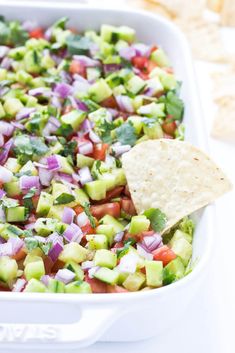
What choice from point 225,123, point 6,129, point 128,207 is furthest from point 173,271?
point 225,123

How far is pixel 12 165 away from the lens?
220cm

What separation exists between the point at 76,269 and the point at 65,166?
1.38ft

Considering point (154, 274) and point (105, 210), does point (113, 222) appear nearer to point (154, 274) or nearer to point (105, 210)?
point (105, 210)

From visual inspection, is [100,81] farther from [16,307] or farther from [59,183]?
[16,307]

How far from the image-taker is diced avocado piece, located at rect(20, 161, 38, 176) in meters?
2.17

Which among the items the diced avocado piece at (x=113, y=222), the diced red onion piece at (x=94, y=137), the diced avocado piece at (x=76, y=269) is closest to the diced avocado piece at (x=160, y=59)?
the diced red onion piece at (x=94, y=137)

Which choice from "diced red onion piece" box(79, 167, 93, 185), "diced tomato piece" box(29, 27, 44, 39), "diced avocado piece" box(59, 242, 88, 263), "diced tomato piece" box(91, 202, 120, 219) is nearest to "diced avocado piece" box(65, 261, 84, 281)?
"diced avocado piece" box(59, 242, 88, 263)

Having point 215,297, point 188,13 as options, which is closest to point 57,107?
point 215,297

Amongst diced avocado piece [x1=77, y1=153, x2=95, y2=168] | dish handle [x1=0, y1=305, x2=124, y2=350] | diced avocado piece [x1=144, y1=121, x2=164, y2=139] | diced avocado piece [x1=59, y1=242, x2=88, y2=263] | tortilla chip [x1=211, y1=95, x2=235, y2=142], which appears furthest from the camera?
tortilla chip [x1=211, y1=95, x2=235, y2=142]

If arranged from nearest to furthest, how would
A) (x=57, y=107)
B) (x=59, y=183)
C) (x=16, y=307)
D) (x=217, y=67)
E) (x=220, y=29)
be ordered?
(x=16, y=307), (x=59, y=183), (x=57, y=107), (x=217, y=67), (x=220, y=29)

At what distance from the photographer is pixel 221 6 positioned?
3.49 metres

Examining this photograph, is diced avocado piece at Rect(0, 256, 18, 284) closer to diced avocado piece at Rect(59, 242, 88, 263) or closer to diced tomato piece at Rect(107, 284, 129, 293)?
diced avocado piece at Rect(59, 242, 88, 263)

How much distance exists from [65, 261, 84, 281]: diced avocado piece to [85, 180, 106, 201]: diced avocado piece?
10.9 inches

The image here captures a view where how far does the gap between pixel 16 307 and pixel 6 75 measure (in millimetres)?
1124
